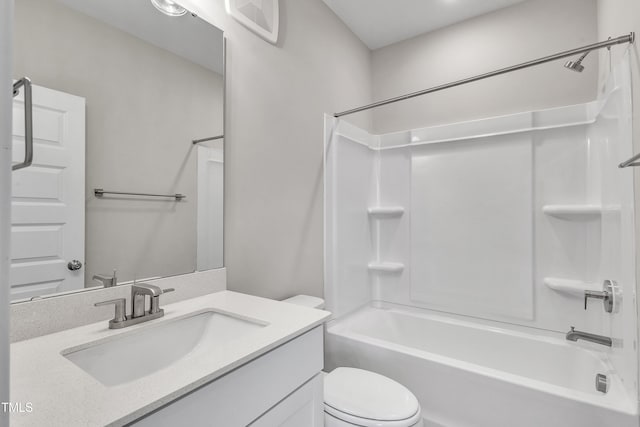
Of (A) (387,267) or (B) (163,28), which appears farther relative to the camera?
(A) (387,267)

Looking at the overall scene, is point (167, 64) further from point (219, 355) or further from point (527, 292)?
point (527, 292)

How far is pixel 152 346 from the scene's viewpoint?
98 cm

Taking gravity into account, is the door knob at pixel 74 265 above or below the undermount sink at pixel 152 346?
above

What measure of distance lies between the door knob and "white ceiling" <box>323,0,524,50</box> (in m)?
2.21

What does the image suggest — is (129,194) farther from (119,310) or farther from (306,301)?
(306,301)

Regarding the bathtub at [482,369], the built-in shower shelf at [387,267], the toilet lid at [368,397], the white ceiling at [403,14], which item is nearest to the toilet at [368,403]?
the toilet lid at [368,397]

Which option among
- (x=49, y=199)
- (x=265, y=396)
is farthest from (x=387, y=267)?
(x=49, y=199)

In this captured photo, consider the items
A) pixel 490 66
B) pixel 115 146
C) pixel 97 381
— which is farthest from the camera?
pixel 490 66

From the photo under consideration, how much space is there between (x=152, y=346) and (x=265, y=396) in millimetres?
428

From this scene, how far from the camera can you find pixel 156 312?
3.41 ft

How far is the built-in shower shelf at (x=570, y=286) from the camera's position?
71.1 inches

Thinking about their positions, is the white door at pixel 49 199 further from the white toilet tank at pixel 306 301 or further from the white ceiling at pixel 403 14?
the white ceiling at pixel 403 14

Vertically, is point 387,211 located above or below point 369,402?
above

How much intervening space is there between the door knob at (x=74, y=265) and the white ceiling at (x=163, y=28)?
2.70 feet
